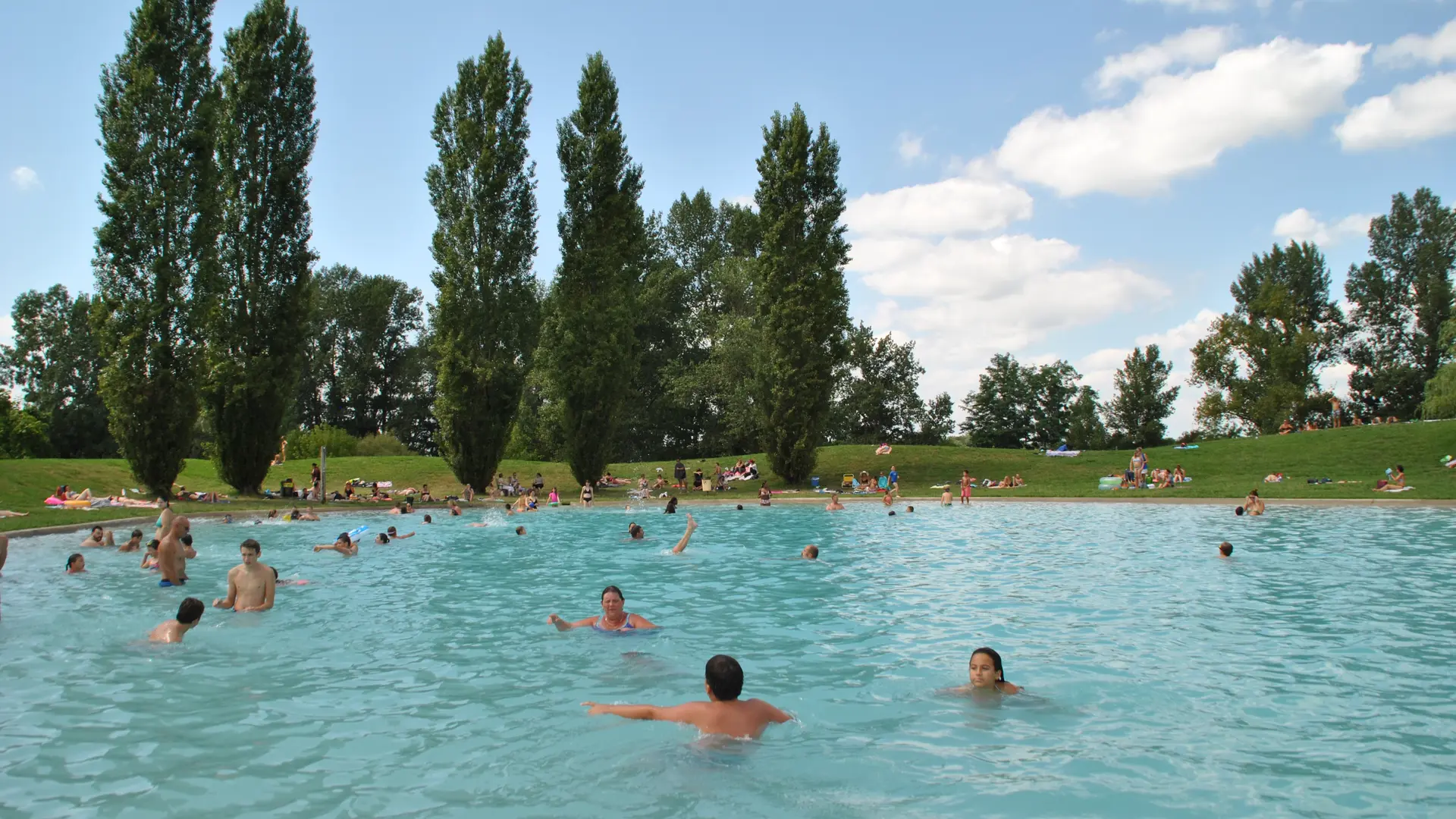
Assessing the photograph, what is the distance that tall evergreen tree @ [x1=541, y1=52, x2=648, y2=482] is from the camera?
40.1 meters

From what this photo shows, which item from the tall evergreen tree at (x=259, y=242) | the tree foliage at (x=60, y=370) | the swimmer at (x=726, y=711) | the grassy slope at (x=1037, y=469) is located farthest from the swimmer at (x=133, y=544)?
the tree foliage at (x=60, y=370)

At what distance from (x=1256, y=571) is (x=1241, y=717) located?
359 inches

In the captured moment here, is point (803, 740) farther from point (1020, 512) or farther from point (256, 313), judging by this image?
point (256, 313)

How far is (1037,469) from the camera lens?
148 ft

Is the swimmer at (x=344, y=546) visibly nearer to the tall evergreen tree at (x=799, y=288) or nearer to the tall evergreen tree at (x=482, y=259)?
the tall evergreen tree at (x=482, y=259)

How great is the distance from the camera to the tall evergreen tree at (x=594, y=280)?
40.1m

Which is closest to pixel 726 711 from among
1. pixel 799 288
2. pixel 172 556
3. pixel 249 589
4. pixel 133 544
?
pixel 249 589

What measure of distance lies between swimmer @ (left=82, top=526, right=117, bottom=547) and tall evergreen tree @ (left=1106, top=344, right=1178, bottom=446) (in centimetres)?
6705

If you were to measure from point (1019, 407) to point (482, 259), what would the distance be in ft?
167

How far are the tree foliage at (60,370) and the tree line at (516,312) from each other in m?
0.20

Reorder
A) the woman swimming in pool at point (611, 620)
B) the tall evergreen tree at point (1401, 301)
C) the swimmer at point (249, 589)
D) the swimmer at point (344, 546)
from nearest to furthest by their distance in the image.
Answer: the woman swimming in pool at point (611, 620), the swimmer at point (249, 589), the swimmer at point (344, 546), the tall evergreen tree at point (1401, 301)

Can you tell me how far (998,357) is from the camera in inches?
3049

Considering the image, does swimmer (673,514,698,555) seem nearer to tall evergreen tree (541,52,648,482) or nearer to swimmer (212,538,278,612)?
swimmer (212,538,278,612)

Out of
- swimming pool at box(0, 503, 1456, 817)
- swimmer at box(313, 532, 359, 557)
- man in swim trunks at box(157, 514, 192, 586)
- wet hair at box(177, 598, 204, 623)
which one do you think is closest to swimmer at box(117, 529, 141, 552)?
swimming pool at box(0, 503, 1456, 817)
